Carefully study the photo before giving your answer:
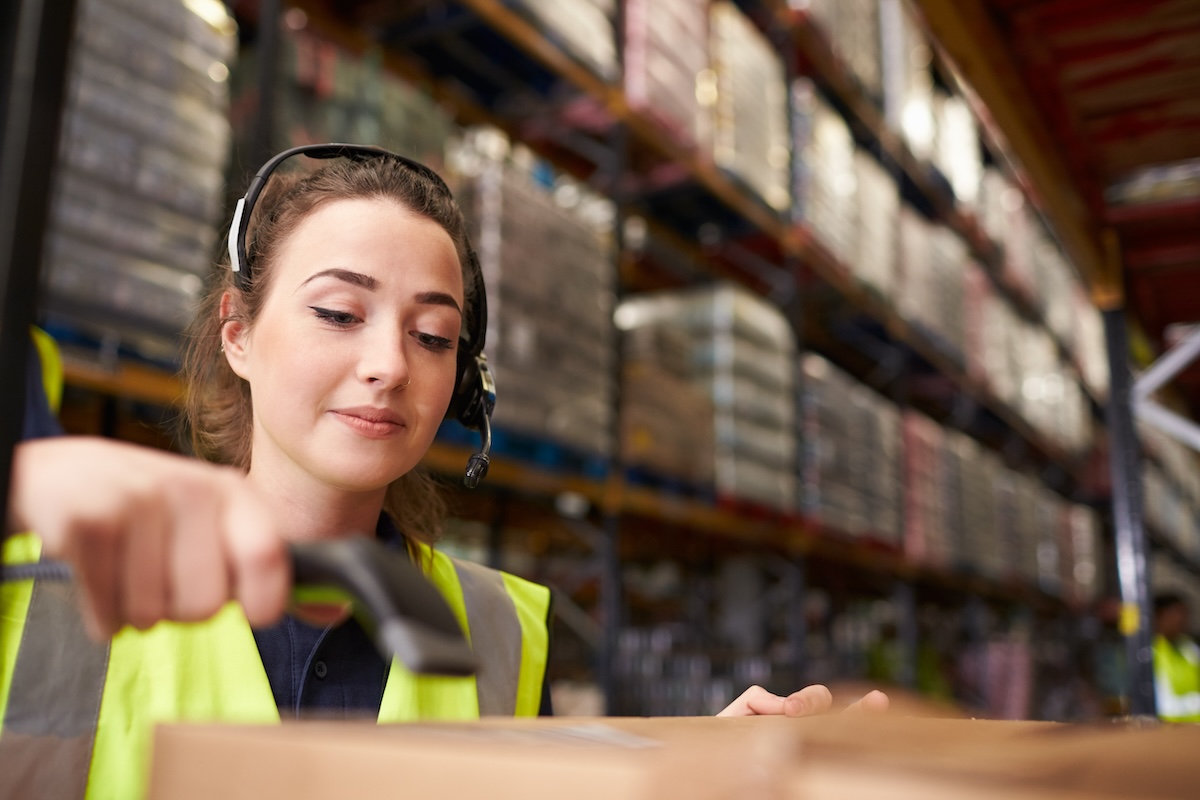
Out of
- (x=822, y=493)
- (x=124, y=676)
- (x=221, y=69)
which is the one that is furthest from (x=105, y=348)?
(x=822, y=493)

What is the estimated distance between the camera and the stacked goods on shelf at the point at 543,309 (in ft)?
10.7

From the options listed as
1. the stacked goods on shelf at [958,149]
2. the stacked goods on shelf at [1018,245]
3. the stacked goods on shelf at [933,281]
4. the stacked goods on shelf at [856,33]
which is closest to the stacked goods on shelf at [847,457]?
the stacked goods on shelf at [933,281]

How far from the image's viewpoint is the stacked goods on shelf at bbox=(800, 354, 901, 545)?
Answer: 17.7ft

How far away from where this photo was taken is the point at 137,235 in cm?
227

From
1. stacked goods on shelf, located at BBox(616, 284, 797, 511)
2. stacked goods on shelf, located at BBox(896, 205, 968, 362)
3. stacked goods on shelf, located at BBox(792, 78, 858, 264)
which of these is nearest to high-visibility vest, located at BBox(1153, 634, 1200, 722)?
stacked goods on shelf, located at BBox(896, 205, 968, 362)

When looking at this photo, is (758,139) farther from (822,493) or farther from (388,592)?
(388,592)

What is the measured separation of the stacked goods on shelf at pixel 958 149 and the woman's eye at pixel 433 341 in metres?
7.02

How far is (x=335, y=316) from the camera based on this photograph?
1.18 metres

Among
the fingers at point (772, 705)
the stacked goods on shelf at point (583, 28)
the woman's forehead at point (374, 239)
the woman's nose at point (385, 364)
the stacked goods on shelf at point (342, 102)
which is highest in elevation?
the stacked goods on shelf at point (583, 28)

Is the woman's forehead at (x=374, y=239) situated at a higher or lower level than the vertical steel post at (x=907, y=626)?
higher

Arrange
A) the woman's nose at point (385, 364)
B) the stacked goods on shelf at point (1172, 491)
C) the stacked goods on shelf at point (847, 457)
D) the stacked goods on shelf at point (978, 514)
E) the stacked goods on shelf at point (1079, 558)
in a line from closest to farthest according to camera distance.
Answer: the woman's nose at point (385, 364), the stacked goods on shelf at point (847, 457), the stacked goods on shelf at point (978, 514), the stacked goods on shelf at point (1079, 558), the stacked goods on shelf at point (1172, 491)

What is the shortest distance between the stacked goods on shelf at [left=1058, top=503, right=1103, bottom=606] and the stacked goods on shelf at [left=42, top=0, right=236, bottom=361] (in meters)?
9.29

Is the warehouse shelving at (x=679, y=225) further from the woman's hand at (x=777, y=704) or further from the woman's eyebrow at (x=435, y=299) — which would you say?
the woman's hand at (x=777, y=704)

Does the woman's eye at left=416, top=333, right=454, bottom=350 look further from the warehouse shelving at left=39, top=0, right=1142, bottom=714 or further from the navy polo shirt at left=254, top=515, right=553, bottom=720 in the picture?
the warehouse shelving at left=39, top=0, right=1142, bottom=714
